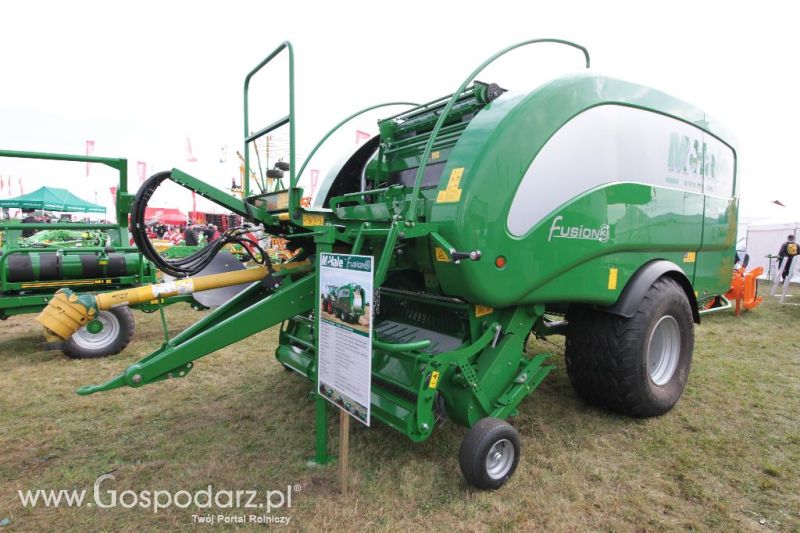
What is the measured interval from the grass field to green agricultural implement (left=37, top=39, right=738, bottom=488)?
10.1 inches

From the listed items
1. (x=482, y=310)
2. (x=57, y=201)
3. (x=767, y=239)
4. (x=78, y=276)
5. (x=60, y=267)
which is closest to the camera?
(x=482, y=310)

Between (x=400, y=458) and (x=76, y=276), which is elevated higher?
(x=76, y=276)

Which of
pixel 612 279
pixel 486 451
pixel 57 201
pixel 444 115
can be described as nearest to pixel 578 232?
pixel 612 279

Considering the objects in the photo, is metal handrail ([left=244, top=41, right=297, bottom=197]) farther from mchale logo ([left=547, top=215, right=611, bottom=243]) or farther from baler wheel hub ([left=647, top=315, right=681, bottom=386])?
baler wheel hub ([left=647, top=315, right=681, bottom=386])

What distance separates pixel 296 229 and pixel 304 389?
59.3 inches

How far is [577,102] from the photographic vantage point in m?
2.85

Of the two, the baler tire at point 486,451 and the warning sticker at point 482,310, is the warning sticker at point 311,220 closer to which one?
the warning sticker at point 482,310

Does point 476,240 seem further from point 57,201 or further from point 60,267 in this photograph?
point 57,201

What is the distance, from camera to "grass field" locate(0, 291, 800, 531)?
7.66ft

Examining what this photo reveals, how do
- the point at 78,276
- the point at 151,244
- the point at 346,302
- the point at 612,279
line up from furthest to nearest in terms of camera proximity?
the point at 78,276, the point at 612,279, the point at 151,244, the point at 346,302

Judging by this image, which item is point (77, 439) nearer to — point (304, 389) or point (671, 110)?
point (304, 389)

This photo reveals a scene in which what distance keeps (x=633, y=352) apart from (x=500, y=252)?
136 cm

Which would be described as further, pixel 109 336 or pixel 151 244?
pixel 109 336

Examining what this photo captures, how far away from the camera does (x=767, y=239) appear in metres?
14.4
